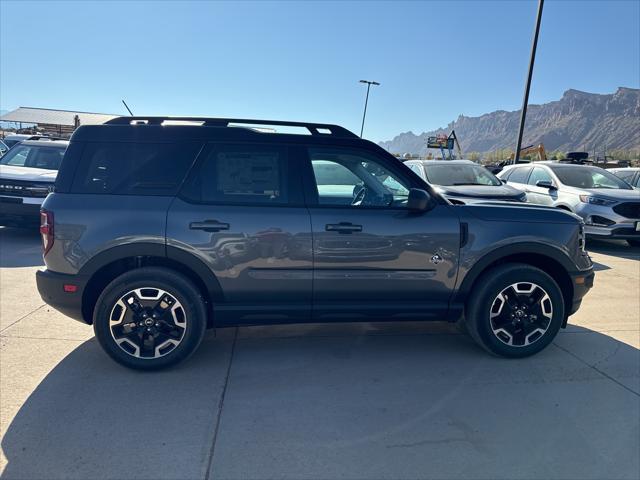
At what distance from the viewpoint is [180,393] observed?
3.05 metres

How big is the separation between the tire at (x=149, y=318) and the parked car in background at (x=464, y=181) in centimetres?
540

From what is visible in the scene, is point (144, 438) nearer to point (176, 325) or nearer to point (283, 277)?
point (176, 325)

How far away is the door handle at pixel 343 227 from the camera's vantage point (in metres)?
3.29

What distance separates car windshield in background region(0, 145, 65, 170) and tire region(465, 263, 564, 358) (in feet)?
28.5

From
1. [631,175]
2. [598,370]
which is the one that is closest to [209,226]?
[598,370]

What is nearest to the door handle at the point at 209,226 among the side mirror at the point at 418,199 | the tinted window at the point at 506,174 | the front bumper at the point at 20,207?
the side mirror at the point at 418,199

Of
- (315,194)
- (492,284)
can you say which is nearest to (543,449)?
(492,284)

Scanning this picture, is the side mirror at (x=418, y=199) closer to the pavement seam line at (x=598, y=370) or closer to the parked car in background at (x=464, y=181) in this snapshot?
the pavement seam line at (x=598, y=370)

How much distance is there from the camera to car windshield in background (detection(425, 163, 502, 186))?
840cm

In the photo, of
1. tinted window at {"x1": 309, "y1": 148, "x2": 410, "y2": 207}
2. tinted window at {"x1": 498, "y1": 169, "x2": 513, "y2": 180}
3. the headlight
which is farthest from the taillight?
tinted window at {"x1": 498, "y1": 169, "x2": 513, "y2": 180}

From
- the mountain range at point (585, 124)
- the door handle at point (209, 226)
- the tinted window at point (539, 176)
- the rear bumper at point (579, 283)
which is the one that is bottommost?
the rear bumper at point (579, 283)

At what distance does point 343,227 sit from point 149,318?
167 centimetres

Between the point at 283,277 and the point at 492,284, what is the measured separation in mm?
1735

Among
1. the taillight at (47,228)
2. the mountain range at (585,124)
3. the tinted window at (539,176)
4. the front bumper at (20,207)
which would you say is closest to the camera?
the taillight at (47,228)
